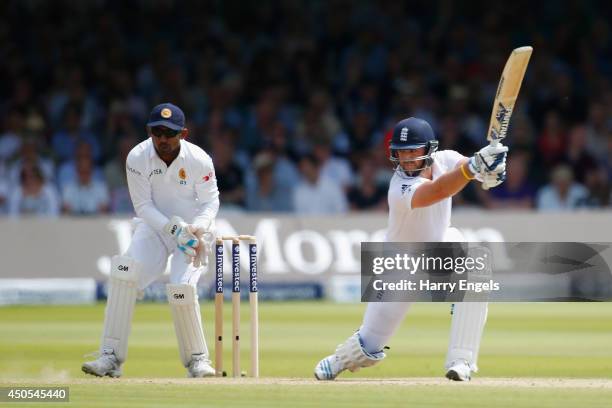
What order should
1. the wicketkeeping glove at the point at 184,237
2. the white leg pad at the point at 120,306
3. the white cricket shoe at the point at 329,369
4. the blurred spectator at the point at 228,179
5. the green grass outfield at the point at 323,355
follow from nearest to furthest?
the green grass outfield at the point at 323,355
the white cricket shoe at the point at 329,369
the wicketkeeping glove at the point at 184,237
the white leg pad at the point at 120,306
the blurred spectator at the point at 228,179

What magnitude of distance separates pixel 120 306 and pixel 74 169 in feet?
22.5

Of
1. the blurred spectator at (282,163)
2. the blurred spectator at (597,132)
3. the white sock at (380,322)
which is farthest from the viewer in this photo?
the blurred spectator at (597,132)

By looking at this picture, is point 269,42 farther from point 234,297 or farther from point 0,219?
point 234,297

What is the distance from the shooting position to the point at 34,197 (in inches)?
528

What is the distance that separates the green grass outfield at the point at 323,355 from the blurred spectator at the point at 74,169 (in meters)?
1.71

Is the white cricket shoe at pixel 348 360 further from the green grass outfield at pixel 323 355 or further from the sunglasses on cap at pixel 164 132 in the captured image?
the sunglasses on cap at pixel 164 132

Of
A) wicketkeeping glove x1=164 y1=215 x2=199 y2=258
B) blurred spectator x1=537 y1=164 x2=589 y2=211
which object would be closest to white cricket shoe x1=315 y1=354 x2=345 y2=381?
wicketkeeping glove x1=164 y1=215 x2=199 y2=258

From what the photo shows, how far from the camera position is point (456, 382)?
6.69 metres

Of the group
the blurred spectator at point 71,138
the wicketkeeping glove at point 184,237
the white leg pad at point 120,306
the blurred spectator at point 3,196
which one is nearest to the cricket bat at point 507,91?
the wicketkeeping glove at point 184,237

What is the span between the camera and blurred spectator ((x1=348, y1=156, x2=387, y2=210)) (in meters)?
13.9

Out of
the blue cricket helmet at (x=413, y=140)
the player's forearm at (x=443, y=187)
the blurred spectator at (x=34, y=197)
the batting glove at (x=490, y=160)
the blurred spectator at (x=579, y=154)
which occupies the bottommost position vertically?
the player's forearm at (x=443, y=187)

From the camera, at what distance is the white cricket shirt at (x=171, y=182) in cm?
739

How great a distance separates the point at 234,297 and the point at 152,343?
2.61 meters

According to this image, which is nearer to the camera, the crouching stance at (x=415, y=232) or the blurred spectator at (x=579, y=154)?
the crouching stance at (x=415, y=232)
